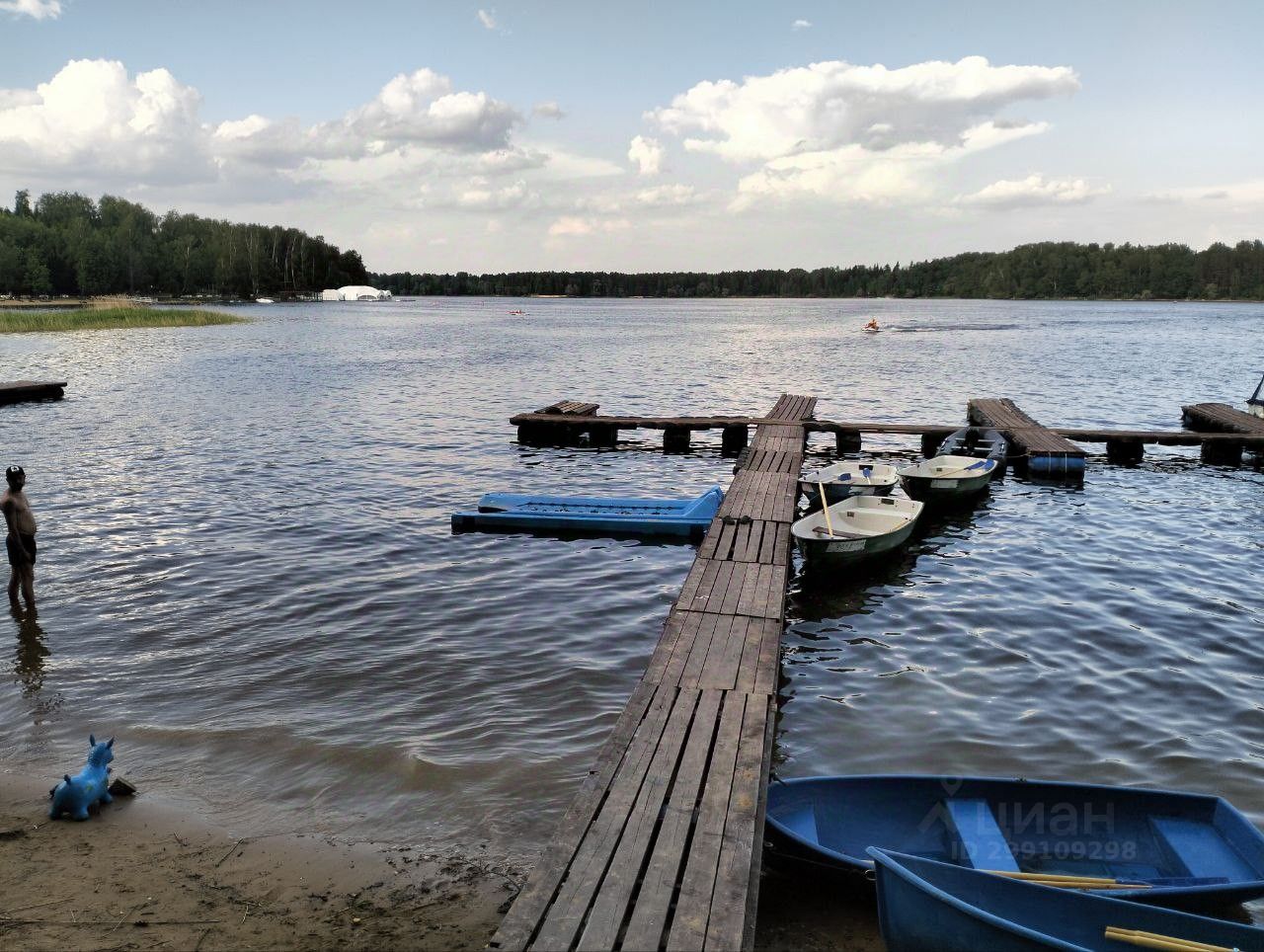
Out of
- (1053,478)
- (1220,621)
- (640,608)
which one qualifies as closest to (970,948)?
(640,608)

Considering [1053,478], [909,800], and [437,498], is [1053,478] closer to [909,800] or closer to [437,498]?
[437,498]

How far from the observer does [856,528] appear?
16.2 meters

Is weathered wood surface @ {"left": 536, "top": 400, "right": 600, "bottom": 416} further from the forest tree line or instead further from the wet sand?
the forest tree line

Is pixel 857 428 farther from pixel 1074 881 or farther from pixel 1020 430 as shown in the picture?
pixel 1074 881

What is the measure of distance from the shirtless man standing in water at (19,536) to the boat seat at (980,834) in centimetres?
1212

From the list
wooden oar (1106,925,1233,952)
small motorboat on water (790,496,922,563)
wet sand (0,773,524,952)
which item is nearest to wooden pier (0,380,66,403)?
small motorboat on water (790,496,922,563)

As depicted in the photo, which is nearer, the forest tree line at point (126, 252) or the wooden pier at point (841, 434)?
the wooden pier at point (841, 434)

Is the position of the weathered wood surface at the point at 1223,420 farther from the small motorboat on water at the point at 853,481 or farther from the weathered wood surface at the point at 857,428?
the small motorboat on water at the point at 853,481

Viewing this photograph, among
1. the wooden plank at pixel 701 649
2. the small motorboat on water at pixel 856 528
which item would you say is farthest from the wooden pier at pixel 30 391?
the wooden plank at pixel 701 649

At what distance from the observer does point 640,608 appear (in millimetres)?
13750

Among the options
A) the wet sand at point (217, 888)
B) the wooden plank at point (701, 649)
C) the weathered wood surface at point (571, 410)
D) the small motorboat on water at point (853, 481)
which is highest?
the weathered wood surface at point (571, 410)

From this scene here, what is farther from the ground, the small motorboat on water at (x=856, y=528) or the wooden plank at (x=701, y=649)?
the small motorboat on water at (x=856, y=528)

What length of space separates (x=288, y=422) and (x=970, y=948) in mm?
32001

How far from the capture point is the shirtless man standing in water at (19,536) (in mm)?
12562
